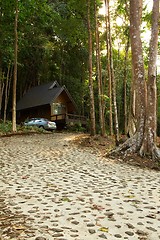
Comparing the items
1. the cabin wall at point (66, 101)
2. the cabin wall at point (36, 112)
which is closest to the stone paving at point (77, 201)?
the cabin wall at point (36, 112)

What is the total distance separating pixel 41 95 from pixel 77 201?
2820cm

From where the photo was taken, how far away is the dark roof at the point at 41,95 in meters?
31.1

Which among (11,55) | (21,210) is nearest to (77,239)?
(21,210)

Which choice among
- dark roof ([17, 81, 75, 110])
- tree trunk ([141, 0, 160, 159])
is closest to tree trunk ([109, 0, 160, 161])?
tree trunk ([141, 0, 160, 159])

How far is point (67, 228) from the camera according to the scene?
141 inches

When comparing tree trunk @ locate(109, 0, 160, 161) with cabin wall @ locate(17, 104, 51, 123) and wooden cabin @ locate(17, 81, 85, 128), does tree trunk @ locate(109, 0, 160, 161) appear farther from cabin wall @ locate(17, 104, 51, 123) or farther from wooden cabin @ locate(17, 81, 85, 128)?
cabin wall @ locate(17, 104, 51, 123)

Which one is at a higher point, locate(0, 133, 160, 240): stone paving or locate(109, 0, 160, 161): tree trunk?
locate(109, 0, 160, 161): tree trunk

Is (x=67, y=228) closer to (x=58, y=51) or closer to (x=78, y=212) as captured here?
(x=78, y=212)

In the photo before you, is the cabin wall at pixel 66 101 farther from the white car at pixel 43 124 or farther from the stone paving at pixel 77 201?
the stone paving at pixel 77 201

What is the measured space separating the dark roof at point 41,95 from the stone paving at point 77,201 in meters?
22.0

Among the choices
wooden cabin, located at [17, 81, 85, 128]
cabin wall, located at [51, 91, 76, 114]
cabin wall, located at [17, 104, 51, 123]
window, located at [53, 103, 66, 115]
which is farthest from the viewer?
cabin wall, located at [51, 91, 76, 114]

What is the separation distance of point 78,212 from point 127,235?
1.05 meters

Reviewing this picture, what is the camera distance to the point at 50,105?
1250 inches

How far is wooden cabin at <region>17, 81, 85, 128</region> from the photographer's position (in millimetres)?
30891
